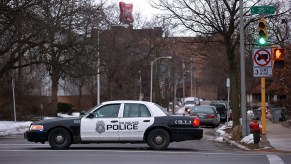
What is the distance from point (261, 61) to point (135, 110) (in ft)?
16.8

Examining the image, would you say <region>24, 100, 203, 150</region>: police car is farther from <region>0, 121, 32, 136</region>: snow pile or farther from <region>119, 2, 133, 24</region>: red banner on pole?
<region>119, 2, 133, 24</region>: red banner on pole

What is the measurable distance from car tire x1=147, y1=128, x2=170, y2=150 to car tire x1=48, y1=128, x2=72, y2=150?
8.27ft

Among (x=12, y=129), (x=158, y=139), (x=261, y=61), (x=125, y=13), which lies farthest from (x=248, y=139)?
(x=125, y=13)

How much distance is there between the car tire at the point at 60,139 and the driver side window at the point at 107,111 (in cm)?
107

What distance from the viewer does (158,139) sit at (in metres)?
16.1

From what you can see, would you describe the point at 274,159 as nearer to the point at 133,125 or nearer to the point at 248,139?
the point at 133,125

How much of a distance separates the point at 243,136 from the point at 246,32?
8731mm

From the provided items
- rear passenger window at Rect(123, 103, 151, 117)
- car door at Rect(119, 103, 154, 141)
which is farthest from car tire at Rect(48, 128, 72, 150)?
rear passenger window at Rect(123, 103, 151, 117)

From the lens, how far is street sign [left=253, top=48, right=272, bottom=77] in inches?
717

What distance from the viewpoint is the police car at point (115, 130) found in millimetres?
16062

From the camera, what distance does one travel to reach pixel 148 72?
2288 inches

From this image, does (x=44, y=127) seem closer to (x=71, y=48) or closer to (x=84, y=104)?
(x=71, y=48)

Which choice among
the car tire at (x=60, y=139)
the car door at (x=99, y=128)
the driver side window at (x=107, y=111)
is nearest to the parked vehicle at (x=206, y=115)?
the driver side window at (x=107, y=111)

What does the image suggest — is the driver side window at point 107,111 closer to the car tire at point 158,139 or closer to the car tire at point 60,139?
the car tire at point 60,139
